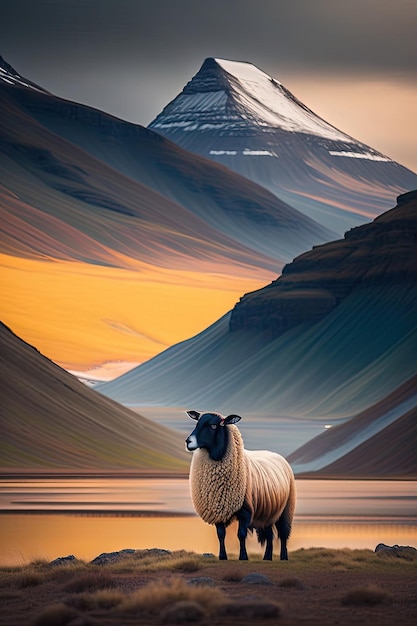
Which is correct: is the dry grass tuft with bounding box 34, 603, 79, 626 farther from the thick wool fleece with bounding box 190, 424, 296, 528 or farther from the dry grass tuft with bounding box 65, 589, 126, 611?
the thick wool fleece with bounding box 190, 424, 296, 528

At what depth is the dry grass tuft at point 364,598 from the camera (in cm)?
2327

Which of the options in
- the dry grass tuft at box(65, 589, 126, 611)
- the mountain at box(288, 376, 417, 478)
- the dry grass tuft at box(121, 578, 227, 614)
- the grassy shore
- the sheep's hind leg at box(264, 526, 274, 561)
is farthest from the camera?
the mountain at box(288, 376, 417, 478)

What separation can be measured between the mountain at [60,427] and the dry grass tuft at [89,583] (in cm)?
8112

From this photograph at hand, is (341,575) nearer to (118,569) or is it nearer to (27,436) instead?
(118,569)

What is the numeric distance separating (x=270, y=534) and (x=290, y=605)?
905 cm

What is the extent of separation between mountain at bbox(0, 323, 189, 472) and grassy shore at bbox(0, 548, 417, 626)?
77390mm

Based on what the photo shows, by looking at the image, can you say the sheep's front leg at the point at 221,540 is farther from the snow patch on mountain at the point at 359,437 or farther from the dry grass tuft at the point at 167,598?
the snow patch on mountain at the point at 359,437

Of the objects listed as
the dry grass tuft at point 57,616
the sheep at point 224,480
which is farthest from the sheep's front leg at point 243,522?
the dry grass tuft at point 57,616

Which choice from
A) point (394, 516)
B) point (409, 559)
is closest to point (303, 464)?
point (394, 516)

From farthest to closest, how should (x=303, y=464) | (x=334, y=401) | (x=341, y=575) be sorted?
(x=334, y=401) → (x=303, y=464) → (x=341, y=575)

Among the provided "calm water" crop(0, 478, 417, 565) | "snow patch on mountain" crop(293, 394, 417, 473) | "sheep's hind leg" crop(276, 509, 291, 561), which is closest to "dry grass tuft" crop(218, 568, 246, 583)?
"sheep's hind leg" crop(276, 509, 291, 561)

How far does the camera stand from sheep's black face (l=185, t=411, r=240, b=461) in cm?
2998

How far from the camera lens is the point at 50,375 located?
125125 millimetres

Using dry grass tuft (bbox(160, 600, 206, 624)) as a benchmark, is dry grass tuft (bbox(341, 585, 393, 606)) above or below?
above
